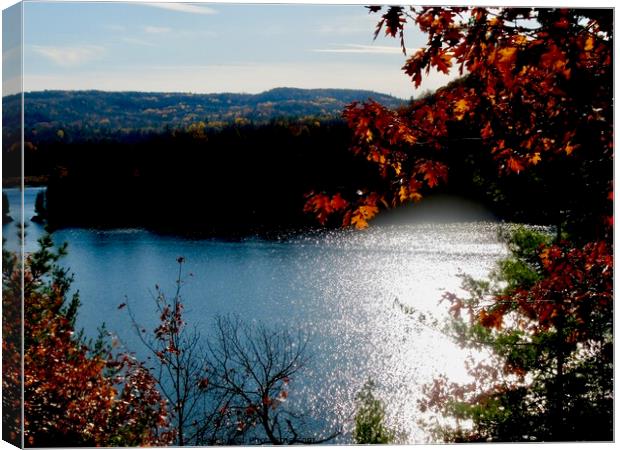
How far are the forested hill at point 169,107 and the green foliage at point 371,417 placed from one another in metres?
1.61

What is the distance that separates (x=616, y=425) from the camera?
5832 millimetres

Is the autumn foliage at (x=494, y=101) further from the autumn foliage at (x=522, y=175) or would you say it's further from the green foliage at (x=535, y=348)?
the green foliage at (x=535, y=348)

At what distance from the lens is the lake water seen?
568 centimetres

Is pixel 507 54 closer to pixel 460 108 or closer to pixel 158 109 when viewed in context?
pixel 460 108

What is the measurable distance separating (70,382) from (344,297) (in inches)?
64.2

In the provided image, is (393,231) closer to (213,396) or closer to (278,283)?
(278,283)

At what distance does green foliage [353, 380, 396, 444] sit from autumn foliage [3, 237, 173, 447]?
43.5 inches

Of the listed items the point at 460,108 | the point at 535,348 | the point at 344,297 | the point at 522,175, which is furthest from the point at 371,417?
the point at 460,108

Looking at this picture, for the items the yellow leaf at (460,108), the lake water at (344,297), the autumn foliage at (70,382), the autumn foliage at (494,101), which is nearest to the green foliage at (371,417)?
the lake water at (344,297)

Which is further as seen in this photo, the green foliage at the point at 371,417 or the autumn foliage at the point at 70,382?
the green foliage at the point at 371,417

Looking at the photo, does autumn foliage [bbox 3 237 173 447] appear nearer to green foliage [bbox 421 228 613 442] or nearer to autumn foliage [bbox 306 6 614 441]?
autumn foliage [bbox 306 6 614 441]

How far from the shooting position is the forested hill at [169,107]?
18.0ft

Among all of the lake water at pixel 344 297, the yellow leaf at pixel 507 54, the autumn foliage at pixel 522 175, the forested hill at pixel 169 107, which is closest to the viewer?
the yellow leaf at pixel 507 54

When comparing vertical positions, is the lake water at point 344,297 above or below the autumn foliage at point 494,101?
below
